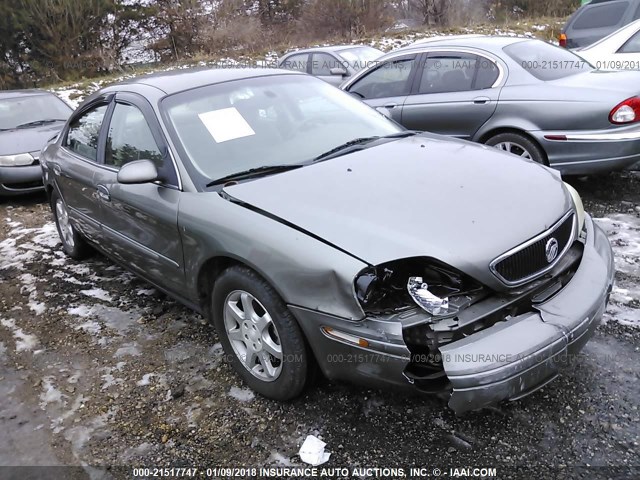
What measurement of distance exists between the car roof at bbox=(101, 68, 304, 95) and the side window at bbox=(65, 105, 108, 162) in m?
0.25

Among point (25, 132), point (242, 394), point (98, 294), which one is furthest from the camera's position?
point (25, 132)

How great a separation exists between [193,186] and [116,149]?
1079 mm

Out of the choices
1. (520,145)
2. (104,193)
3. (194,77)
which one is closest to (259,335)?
(104,193)

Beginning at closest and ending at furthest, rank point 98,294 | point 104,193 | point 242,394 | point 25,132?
point 242,394 → point 104,193 → point 98,294 → point 25,132

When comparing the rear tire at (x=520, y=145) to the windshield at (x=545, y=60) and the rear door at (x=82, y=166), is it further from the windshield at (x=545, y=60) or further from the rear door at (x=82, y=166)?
the rear door at (x=82, y=166)

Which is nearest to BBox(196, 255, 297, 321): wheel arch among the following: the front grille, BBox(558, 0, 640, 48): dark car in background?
the front grille

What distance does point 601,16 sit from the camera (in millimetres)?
8711

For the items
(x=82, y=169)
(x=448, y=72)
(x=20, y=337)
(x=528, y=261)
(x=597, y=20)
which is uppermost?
(x=597, y=20)

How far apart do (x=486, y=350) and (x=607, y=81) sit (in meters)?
3.93

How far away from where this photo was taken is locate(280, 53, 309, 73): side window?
33.3ft

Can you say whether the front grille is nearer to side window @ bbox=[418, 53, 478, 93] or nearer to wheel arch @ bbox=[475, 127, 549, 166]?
wheel arch @ bbox=[475, 127, 549, 166]

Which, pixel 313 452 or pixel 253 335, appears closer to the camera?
pixel 313 452

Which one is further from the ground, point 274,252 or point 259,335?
point 274,252

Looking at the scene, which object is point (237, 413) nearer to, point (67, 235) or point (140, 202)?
point (140, 202)
